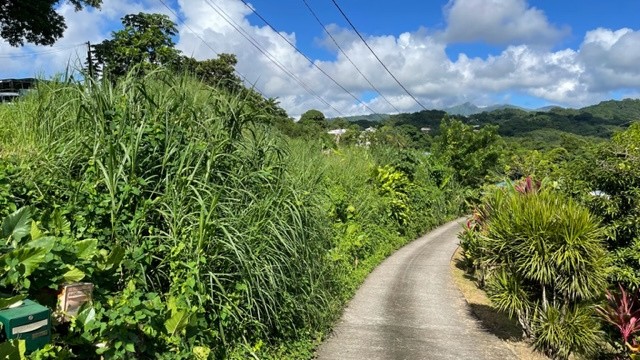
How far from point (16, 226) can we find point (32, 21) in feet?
68.2

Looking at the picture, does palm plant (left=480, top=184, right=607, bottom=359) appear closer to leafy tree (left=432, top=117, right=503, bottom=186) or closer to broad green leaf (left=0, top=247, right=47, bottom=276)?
broad green leaf (left=0, top=247, right=47, bottom=276)

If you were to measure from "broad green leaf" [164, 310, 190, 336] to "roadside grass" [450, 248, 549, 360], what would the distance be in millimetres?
5781

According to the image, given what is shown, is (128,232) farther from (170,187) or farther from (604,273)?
(604,273)

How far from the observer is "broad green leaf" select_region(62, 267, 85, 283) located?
2746 mm

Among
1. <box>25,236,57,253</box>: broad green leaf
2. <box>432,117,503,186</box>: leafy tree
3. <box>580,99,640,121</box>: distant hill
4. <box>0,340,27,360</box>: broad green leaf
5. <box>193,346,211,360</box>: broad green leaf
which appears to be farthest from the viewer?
<box>580,99,640,121</box>: distant hill

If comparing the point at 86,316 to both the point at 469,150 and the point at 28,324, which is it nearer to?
the point at 28,324

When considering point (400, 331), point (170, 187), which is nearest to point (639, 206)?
point (400, 331)

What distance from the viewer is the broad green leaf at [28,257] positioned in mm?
2387

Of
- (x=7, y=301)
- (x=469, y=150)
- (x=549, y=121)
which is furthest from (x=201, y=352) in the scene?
(x=549, y=121)

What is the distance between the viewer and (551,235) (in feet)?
22.3

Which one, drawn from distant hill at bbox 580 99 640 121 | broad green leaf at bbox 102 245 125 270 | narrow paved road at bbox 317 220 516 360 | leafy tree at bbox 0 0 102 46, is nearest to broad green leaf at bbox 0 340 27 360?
broad green leaf at bbox 102 245 125 270

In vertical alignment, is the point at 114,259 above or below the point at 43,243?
below

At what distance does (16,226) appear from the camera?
2721 mm

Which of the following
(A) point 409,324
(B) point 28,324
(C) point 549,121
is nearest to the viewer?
(B) point 28,324
